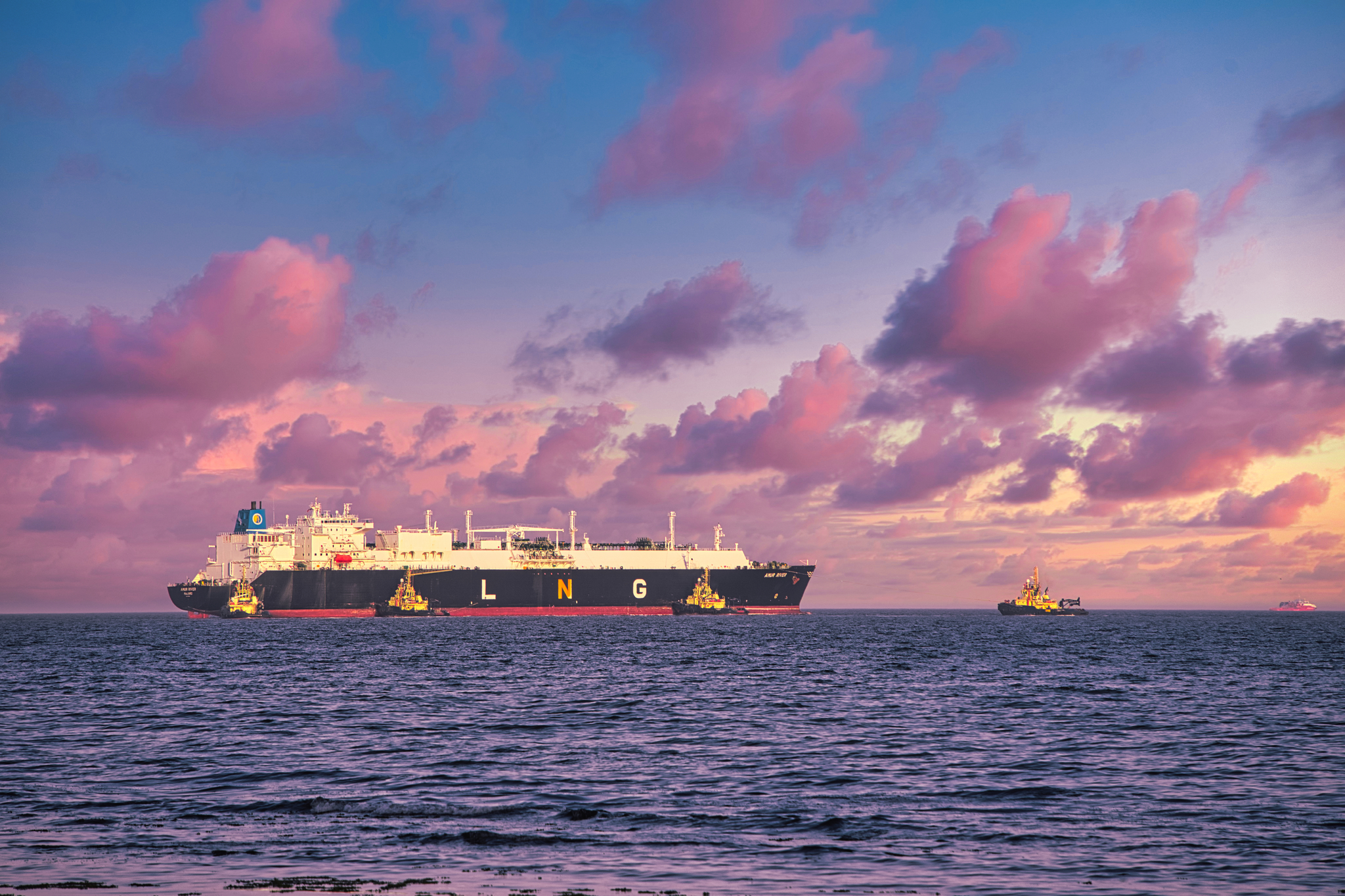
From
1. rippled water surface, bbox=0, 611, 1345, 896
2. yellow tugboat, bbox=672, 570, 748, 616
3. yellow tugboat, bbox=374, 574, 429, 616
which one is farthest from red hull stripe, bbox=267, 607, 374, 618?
rippled water surface, bbox=0, 611, 1345, 896

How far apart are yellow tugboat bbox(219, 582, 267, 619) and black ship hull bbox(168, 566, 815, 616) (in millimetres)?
851

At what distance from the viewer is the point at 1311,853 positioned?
18.7 metres

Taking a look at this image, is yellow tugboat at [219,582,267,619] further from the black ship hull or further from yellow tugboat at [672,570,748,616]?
yellow tugboat at [672,570,748,616]

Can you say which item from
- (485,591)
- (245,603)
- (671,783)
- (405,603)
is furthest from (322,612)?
(671,783)

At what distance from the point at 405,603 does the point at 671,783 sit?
464ft

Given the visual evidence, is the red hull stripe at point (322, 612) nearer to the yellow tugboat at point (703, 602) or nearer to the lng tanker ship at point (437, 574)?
the lng tanker ship at point (437, 574)

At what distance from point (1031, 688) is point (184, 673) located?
45814 millimetres

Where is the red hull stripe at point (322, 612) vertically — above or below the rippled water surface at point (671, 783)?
below

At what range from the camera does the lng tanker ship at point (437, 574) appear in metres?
161

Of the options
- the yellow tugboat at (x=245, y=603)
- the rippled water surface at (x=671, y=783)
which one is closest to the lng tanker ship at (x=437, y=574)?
the yellow tugboat at (x=245, y=603)

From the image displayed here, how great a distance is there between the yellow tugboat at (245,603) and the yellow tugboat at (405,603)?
17.6m

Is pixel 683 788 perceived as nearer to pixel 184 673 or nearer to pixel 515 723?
pixel 515 723

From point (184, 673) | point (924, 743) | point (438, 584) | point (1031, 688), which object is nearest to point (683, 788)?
point (924, 743)

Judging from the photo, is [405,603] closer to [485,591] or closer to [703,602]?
[485,591]
